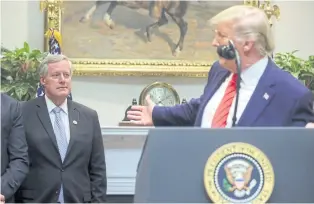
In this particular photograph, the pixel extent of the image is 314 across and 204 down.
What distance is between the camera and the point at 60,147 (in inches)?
147

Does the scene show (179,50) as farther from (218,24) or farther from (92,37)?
(218,24)

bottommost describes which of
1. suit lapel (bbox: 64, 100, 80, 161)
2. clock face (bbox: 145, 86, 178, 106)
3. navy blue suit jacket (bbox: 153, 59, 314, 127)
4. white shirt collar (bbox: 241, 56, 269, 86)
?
clock face (bbox: 145, 86, 178, 106)

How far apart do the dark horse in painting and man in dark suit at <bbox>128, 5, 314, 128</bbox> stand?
289 cm

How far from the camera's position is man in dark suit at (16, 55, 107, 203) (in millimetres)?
3664

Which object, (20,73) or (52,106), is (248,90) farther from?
(20,73)

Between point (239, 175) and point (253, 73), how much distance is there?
2.28ft

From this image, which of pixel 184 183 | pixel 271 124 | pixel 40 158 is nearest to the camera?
pixel 184 183

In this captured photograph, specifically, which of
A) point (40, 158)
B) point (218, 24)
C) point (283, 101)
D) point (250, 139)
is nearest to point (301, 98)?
point (283, 101)

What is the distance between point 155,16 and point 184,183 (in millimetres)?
3787

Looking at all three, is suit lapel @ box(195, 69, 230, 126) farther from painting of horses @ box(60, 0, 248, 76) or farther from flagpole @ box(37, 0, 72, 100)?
painting of horses @ box(60, 0, 248, 76)

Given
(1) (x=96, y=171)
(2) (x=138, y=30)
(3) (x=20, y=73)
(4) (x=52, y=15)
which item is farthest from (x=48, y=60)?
(2) (x=138, y=30)

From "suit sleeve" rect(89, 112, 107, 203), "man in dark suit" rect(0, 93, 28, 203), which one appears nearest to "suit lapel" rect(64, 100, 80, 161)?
"suit sleeve" rect(89, 112, 107, 203)

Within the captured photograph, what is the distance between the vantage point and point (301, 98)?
7.20ft

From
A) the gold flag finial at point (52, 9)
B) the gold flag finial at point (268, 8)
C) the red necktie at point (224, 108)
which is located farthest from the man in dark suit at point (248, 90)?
the gold flag finial at point (268, 8)
